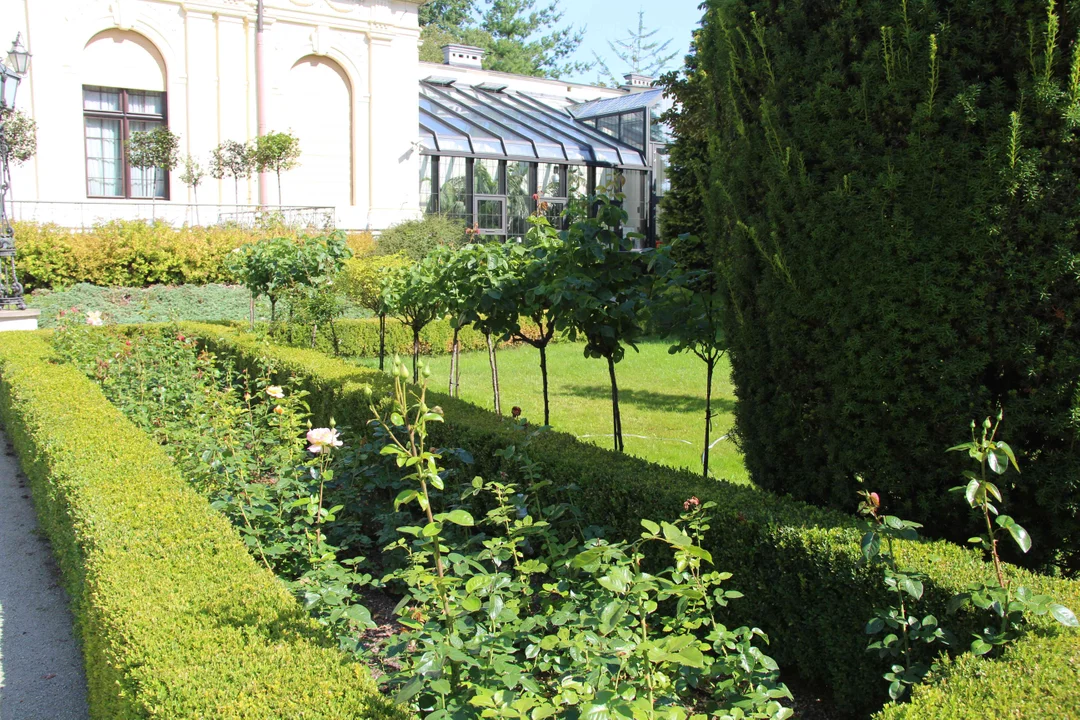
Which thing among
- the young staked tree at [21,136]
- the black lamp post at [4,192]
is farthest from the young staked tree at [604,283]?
the young staked tree at [21,136]

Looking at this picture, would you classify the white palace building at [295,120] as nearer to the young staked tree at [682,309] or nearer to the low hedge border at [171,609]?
the low hedge border at [171,609]

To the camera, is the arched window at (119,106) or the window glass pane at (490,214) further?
the window glass pane at (490,214)

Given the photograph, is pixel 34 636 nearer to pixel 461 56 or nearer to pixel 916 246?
pixel 916 246

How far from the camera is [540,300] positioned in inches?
197

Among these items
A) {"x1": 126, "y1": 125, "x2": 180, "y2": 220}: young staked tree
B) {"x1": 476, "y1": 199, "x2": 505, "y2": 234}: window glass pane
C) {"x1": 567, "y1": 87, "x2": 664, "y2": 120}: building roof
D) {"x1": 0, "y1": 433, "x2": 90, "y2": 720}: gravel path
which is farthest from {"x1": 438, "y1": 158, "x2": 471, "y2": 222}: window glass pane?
{"x1": 0, "y1": 433, "x2": 90, "y2": 720}: gravel path

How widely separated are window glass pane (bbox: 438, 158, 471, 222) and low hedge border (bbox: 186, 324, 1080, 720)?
19.3 metres

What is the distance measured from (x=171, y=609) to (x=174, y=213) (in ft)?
61.4

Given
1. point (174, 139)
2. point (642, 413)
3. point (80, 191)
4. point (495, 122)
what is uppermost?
point (495, 122)

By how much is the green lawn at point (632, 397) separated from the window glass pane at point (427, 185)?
1013 centimetres

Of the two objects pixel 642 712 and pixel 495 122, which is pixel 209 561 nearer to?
pixel 642 712

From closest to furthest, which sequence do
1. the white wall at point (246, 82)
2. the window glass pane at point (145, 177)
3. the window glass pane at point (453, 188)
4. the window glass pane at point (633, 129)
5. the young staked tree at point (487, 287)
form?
the young staked tree at point (487, 287) < the white wall at point (246, 82) < the window glass pane at point (145, 177) < the window glass pane at point (453, 188) < the window glass pane at point (633, 129)

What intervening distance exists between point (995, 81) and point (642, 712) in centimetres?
233

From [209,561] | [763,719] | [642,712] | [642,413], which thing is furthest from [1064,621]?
[642,413]

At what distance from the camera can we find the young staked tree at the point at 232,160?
19250mm
